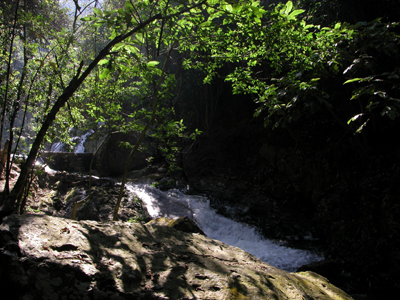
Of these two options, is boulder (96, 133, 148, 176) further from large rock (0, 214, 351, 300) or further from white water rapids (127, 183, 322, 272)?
large rock (0, 214, 351, 300)

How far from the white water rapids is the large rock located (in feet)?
10.7

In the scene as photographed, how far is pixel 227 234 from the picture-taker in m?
7.11

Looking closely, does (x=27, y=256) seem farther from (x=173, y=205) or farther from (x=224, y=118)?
(x=224, y=118)

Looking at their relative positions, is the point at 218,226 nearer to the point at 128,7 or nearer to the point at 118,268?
the point at 118,268

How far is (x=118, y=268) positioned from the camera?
1729 mm

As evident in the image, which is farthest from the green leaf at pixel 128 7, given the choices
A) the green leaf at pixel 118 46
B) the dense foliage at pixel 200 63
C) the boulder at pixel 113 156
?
the boulder at pixel 113 156

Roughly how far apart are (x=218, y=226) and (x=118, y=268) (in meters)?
6.06

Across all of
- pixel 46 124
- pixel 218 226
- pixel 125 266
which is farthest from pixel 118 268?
pixel 218 226

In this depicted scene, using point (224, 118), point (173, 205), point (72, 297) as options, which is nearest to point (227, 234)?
point (173, 205)

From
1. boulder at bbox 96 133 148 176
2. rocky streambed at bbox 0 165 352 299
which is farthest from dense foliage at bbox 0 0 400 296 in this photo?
boulder at bbox 96 133 148 176

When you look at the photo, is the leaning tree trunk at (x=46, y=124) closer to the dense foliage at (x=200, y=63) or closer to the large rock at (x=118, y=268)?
the dense foliage at (x=200, y=63)

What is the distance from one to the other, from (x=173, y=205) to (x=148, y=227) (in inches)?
234

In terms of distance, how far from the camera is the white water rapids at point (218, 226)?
18.3 ft

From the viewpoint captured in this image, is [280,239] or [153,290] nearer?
[153,290]
